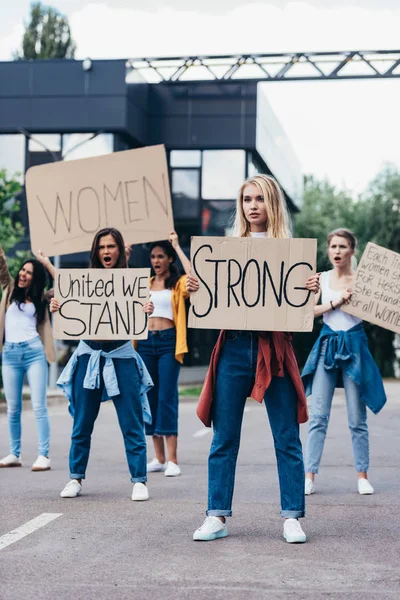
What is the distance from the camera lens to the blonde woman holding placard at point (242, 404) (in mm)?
5508

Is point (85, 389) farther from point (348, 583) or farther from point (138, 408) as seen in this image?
point (348, 583)

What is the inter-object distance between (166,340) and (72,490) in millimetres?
1796

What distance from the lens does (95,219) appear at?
812 cm

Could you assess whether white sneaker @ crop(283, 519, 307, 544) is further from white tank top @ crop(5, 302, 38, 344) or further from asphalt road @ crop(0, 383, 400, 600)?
white tank top @ crop(5, 302, 38, 344)

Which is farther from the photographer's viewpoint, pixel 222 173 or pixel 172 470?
pixel 222 173

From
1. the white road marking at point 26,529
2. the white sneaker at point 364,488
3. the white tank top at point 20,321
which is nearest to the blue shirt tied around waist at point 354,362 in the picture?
the white sneaker at point 364,488

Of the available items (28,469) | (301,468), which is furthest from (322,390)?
(28,469)

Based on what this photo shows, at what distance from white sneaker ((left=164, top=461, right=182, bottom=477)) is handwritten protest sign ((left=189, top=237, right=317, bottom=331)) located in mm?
2861

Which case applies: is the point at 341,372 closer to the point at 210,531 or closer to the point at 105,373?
the point at 105,373

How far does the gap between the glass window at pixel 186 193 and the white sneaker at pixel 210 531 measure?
79.7 ft

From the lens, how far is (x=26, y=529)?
5.79 metres

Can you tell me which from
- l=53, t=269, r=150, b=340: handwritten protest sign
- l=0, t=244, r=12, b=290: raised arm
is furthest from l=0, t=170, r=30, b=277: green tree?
l=53, t=269, r=150, b=340: handwritten protest sign

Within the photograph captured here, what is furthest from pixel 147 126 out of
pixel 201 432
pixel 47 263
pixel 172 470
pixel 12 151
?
pixel 47 263

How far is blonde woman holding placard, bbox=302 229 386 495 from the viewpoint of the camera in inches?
291
